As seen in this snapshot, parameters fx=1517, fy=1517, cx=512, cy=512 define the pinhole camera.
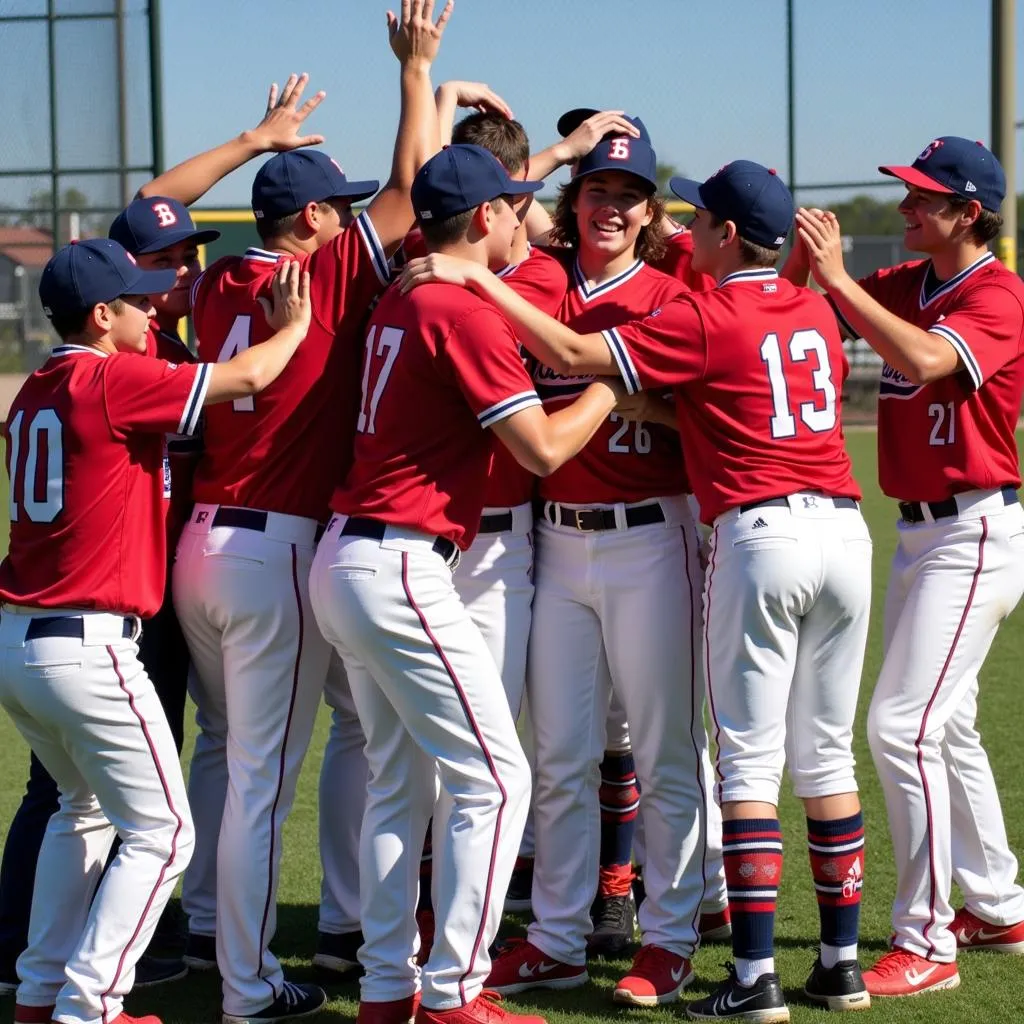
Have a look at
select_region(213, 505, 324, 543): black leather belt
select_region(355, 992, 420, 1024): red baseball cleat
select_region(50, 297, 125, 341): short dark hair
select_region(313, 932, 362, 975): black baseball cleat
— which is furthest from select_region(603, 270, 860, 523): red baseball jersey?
select_region(313, 932, 362, 975): black baseball cleat

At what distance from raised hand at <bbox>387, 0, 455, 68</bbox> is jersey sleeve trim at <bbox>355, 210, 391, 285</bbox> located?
0.52 metres

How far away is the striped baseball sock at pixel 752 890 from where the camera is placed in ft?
12.4

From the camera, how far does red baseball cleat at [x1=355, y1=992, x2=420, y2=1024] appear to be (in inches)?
145

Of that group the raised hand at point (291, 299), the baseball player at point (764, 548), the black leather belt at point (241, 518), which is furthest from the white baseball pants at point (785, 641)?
the raised hand at point (291, 299)

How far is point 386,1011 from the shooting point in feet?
12.1

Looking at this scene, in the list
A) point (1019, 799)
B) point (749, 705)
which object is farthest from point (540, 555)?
point (1019, 799)

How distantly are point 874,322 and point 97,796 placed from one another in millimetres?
2287

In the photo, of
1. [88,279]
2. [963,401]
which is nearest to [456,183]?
[88,279]

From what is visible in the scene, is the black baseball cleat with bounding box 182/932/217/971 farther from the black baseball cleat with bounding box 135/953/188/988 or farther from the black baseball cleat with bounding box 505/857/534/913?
the black baseball cleat with bounding box 505/857/534/913

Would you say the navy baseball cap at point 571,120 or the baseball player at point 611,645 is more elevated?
the navy baseball cap at point 571,120

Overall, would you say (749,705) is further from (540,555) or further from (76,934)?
(76,934)

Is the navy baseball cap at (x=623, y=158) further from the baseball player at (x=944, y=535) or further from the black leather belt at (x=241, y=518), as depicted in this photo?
the black leather belt at (x=241, y=518)

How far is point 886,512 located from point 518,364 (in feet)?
31.3

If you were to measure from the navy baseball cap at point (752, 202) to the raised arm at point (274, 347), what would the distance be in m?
1.09
